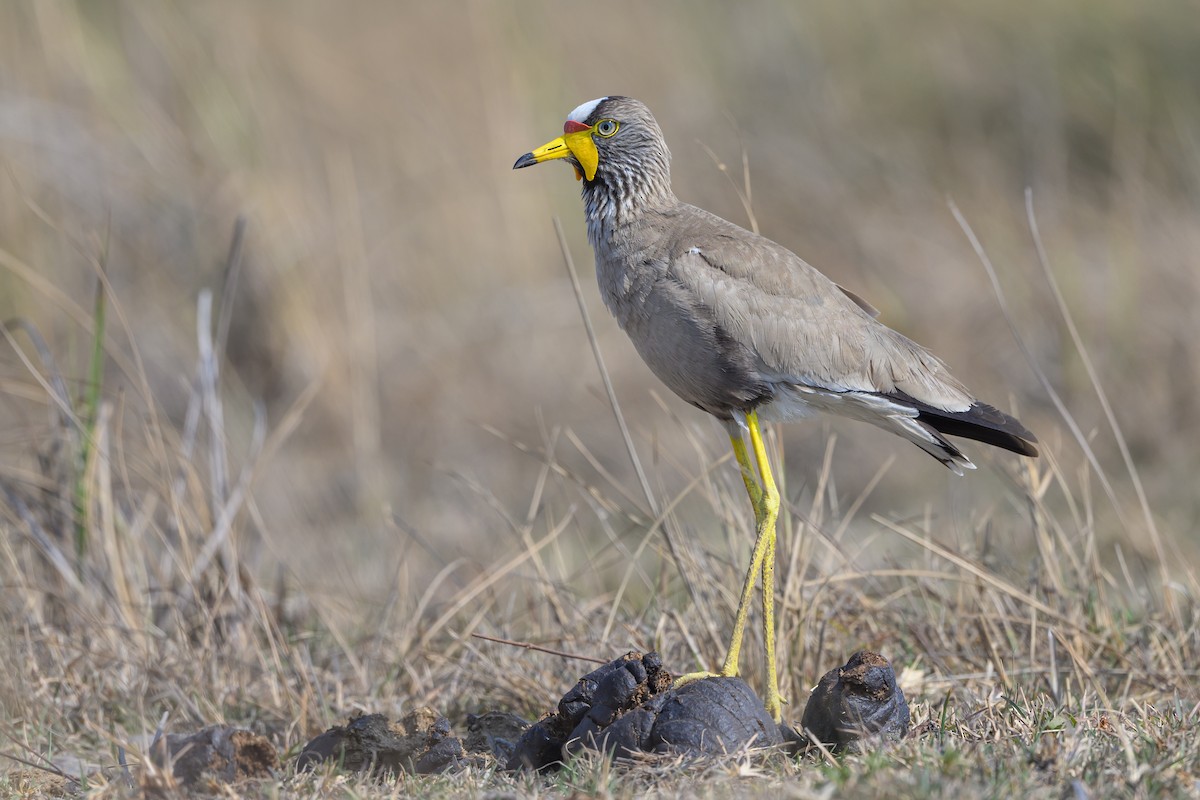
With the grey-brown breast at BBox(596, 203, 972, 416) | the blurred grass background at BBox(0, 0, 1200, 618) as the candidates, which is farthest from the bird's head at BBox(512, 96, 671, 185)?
the blurred grass background at BBox(0, 0, 1200, 618)

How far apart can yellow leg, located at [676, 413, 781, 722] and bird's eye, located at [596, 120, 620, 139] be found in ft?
3.21

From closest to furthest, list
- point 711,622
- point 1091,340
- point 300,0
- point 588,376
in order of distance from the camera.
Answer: point 711,622 → point 1091,340 → point 588,376 → point 300,0

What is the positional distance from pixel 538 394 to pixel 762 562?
4.21 meters

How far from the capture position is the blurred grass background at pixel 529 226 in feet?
22.6

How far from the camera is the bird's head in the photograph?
404 centimetres

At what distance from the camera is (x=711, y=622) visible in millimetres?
4039

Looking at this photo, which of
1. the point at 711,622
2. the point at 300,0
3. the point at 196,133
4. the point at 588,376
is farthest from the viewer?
the point at 300,0

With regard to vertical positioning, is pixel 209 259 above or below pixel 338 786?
above

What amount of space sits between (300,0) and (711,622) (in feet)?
27.7

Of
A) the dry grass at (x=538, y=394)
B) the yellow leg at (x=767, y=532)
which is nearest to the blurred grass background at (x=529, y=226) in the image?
the dry grass at (x=538, y=394)

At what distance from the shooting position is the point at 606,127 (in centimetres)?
409

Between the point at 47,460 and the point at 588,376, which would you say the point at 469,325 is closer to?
the point at 588,376

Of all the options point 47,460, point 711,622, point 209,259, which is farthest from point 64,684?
point 209,259

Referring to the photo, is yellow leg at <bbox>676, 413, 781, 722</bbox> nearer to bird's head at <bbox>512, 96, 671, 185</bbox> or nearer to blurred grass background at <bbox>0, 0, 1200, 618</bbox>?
bird's head at <bbox>512, 96, 671, 185</bbox>
